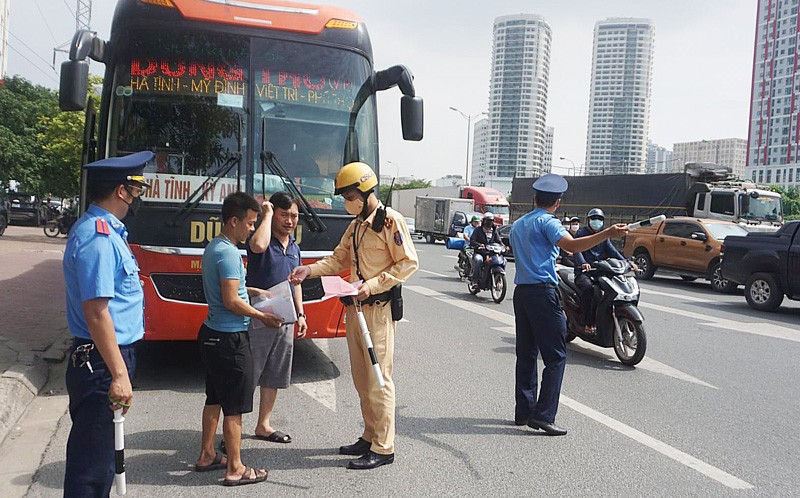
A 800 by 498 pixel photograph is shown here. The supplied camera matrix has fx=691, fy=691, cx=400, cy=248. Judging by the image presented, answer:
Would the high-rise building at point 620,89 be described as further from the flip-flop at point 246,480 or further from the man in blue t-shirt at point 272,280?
the flip-flop at point 246,480

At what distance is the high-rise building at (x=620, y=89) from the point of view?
392 feet

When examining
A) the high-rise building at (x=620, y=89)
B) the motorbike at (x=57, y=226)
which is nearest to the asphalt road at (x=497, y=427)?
the motorbike at (x=57, y=226)

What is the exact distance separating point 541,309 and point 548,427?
871 mm

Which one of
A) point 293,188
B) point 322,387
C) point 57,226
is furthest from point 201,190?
point 57,226

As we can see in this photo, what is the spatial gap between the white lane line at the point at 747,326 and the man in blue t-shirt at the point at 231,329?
8.42 m

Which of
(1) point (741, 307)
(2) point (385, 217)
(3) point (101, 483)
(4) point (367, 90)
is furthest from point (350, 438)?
(1) point (741, 307)

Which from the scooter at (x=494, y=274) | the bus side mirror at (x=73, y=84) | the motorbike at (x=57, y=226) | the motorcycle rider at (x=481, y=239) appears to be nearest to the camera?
the bus side mirror at (x=73, y=84)

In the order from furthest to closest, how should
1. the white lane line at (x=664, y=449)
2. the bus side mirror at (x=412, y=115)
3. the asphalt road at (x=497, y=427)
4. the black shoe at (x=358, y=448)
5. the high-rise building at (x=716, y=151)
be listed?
the high-rise building at (x=716, y=151) < the bus side mirror at (x=412, y=115) < the black shoe at (x=358, y=448) < the white lane line at (x=664, y=449) < the asphalt road at (x=497, y=427)

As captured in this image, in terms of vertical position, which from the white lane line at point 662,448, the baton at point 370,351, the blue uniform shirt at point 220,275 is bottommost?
the white lane line at point 662,448

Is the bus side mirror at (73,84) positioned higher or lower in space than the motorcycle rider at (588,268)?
higher

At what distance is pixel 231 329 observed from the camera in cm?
402

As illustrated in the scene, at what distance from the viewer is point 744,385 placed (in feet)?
22.3

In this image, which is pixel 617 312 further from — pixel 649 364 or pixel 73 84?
pixel 73 84

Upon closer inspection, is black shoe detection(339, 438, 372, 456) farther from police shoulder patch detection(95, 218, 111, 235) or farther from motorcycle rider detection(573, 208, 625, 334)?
motorcycle rider detection(573, 208, 625, 334)
